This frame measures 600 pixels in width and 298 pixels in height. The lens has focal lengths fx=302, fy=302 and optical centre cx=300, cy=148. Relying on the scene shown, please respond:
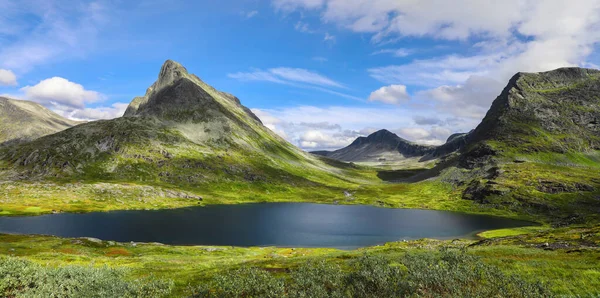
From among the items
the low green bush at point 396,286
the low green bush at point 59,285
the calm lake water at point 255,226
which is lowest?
the calm lake water at point 255,226

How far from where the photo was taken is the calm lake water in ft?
373

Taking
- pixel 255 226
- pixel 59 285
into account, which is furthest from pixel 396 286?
pixel 255 226

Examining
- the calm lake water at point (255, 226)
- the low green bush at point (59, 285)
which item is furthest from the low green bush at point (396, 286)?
the calm lake water at point (255, 226)

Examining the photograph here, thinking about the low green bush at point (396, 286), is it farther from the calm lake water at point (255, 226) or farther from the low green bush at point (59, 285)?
the calm lake water at point (255, 226)

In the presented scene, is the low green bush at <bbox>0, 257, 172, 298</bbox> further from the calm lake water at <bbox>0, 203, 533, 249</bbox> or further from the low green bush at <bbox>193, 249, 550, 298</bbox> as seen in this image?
the calm lake water at <bbox>0, 203, 533, 249</bbox>

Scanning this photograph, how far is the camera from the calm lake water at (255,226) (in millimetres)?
113750

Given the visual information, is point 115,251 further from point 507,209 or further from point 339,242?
point 507,209

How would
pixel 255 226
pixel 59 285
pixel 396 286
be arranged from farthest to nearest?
1. pixel 255 226
2. pixel 59 285
3. pixel 396 286

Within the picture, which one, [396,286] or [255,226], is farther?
[255,226]

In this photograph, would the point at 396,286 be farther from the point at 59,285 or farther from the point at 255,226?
the point at 255,226

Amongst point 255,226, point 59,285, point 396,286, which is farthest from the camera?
point 255,226

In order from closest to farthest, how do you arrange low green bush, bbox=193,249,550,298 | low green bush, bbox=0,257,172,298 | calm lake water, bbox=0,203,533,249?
low green bush, bbox=193,249,550,298
low green bush, bbox=0,257,172,298
calm lake water, bbox=0,203,533,249

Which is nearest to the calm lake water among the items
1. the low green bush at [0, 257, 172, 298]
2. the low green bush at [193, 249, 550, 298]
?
the low green bush at [0, 257, 172, 298]

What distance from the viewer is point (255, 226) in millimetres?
141625
